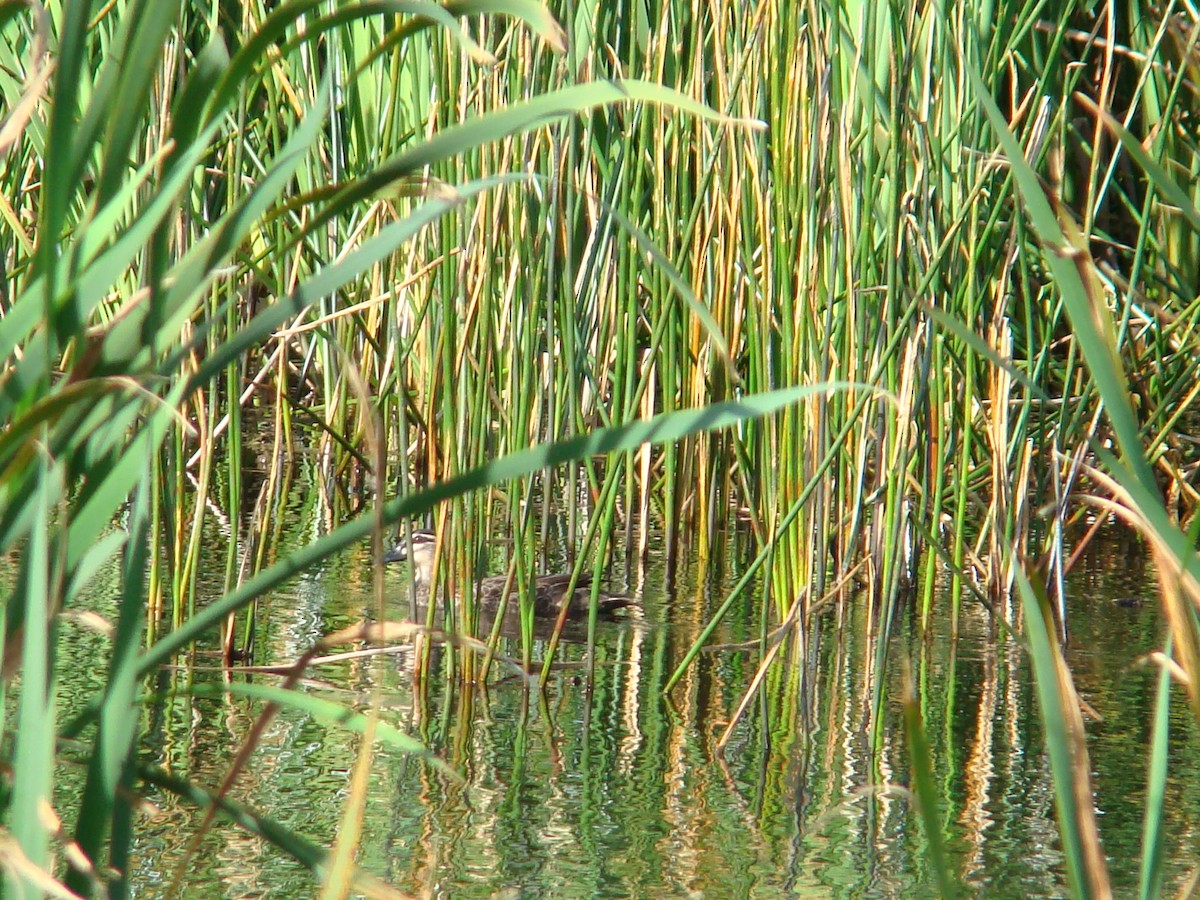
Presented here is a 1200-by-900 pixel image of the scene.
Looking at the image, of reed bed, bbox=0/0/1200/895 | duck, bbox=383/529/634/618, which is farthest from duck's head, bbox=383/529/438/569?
reed bed, bbox=0/0/1200/895

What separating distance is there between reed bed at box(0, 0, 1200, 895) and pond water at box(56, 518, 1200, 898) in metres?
0.13

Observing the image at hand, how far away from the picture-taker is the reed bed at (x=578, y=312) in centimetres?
119

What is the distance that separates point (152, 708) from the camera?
296 centimetres

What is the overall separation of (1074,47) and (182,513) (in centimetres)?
Answer: 362

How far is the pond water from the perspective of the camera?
2.26 m

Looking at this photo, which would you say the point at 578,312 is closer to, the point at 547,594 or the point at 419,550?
the point at 547,594

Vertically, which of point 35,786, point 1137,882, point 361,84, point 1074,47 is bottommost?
point 1137,882

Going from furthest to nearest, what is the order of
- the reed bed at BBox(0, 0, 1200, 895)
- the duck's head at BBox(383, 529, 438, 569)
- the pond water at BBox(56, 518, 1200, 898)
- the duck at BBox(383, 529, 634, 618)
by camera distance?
the duck's head at BBox(383, 529, 438, 569), the duck at BBox(383, 529, 634, 618), the pond water at BBox(56, 518, 1200, 898), the reed bed at BBox(0, 0, 1200, 895)

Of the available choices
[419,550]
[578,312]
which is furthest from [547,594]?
[419,550]

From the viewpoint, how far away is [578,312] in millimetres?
3434

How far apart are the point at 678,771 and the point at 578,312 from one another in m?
1.13

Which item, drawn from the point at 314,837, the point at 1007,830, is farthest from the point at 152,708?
the point at 1007,830

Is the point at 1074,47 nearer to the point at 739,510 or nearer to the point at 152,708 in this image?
the point at 739,510

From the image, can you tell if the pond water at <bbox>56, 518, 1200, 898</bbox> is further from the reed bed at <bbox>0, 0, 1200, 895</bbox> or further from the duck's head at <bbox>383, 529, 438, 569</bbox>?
the duck's head at <bbox>383, 529, 438, 569</bbox>
